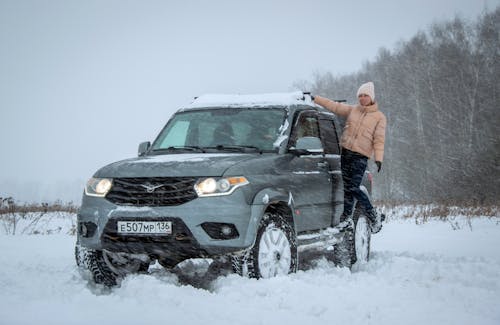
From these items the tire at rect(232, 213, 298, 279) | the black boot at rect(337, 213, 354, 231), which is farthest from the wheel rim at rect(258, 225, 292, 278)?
the black boot at rect(337, 213, 354, 231)

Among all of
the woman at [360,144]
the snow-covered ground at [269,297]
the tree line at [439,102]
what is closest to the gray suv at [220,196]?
the snow-covered ground at [269,297]

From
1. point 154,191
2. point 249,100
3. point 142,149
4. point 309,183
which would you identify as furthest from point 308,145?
point 142,149

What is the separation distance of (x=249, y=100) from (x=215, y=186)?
6.56 feet

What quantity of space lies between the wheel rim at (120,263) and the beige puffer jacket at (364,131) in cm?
317

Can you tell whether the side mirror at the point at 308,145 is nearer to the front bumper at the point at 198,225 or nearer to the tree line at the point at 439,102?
the front bumper at the point at 198,225

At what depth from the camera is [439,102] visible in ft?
110

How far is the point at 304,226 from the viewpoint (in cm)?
607

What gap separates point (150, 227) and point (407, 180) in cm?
3147

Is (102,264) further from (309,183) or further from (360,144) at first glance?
(360,144)

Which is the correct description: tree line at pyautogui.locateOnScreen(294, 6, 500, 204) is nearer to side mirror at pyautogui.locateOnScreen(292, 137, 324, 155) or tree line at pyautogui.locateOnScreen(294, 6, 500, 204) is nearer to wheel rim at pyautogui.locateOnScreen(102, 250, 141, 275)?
side mirror at pyautogui.locateOnScreen(292, 137, 324, 155)

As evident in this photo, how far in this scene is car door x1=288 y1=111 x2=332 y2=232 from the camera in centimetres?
599

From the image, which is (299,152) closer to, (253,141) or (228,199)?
(253,141)

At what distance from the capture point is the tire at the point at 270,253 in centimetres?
504

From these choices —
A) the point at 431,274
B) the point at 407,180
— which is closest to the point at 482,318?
the point at 431,274
